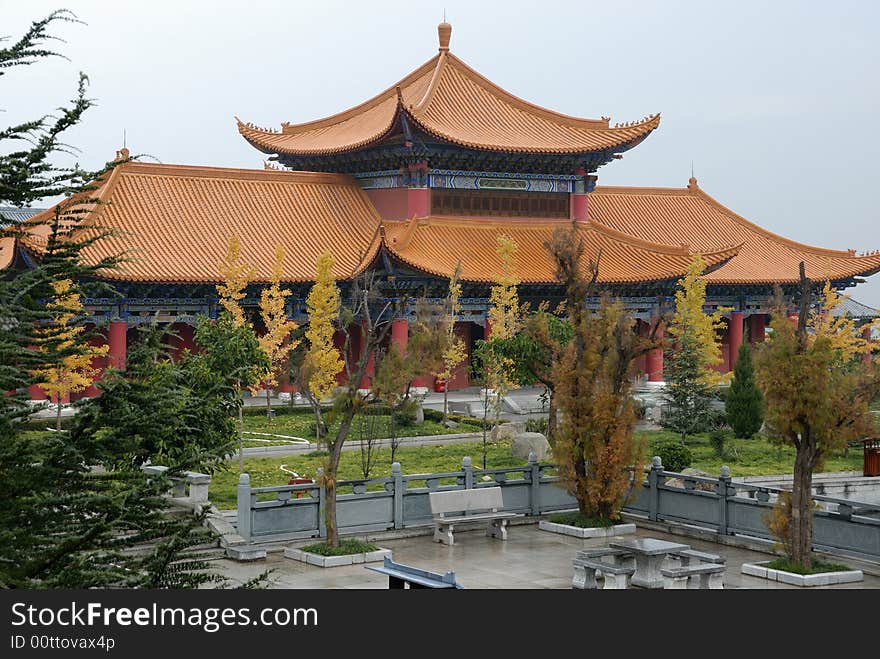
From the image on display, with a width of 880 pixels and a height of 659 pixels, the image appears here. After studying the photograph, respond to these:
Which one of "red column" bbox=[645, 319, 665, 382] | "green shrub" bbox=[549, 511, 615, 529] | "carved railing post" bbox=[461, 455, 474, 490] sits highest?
"red column" bbox=[645, 319, 665, 382]

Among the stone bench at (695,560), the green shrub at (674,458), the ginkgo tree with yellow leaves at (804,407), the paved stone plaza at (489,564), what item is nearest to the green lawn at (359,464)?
the green shrub at (674,458)

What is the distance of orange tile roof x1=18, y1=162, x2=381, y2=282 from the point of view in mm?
35344

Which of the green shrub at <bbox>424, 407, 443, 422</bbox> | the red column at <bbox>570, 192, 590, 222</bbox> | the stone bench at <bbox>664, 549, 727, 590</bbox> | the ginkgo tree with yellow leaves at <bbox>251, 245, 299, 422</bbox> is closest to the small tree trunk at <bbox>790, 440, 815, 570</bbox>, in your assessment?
the stone bench at <bbox>664, 549, 727, 590</bbox>

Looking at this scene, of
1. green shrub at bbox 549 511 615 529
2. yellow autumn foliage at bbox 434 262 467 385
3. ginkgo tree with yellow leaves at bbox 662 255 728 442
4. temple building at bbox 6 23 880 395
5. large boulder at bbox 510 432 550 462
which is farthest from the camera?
temple building at bbox 6 23 880 395

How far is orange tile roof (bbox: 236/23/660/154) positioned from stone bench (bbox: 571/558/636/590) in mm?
23905

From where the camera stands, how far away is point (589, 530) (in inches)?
781

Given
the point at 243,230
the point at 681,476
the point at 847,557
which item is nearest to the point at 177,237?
the point at 243,230

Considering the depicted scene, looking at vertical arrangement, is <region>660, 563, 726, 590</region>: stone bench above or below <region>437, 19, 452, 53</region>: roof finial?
below

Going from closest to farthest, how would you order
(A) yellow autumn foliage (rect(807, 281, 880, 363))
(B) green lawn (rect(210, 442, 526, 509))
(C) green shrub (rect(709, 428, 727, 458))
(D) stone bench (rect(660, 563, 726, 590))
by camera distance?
(D) stone bench (rect(660, 563, 726, 590))
(B) green lawn (rect(210, 442, 526, 509))
(C) green shrub (rect(709, 428, 727, 458))
(A) yellow autumn foliage (rect(807, 281, 880, 363))

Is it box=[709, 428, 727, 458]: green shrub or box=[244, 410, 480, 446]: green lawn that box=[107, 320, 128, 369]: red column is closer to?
box=[244, 410, 480, 446]: green lawn

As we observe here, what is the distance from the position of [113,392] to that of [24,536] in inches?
45.0

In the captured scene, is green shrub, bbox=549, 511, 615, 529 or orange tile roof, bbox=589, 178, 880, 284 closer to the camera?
green shrub, bbox=549, 511, 615, 529

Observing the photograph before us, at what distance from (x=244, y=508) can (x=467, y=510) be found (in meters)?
3.53

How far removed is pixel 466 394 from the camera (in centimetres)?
3953
